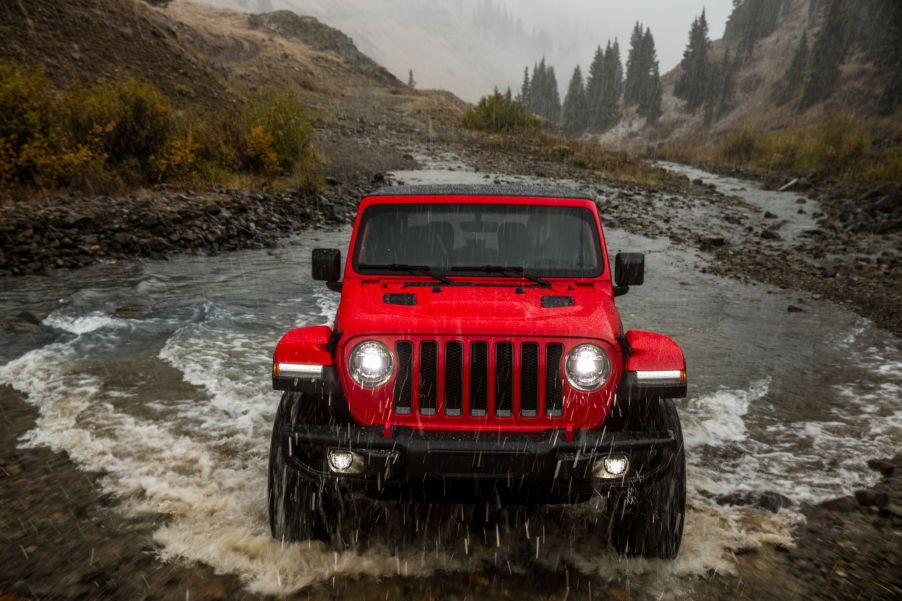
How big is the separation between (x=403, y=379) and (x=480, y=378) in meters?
0.40

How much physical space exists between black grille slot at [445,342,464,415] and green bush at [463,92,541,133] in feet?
147

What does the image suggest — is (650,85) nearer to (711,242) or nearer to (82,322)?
(711,242)

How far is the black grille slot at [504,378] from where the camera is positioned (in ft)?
10.7

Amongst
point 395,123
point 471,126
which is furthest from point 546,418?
point 471,126

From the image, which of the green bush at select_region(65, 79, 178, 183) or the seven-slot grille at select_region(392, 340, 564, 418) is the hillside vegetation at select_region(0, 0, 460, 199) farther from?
the seven-slot grille at select_region(392, 340, 564, 418)

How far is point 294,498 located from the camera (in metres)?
3.32

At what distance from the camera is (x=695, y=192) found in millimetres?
28156

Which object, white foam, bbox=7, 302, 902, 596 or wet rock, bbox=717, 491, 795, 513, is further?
wet rock, bbox=717, 491, 795, 513

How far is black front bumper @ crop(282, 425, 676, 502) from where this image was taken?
120 inches

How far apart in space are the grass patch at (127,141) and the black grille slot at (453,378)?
12.9 metres

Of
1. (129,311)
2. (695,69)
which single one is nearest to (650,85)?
(695,69)

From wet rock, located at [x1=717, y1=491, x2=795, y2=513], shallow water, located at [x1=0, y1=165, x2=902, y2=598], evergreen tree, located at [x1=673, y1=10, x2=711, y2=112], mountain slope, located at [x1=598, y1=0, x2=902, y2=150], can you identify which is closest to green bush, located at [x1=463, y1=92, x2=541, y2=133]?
mountain slope, located at [x1=598, y1=0, x2=902, y2=150]

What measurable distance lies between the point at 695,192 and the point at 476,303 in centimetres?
2731

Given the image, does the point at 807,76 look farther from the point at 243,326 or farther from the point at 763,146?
the point at 243,326
